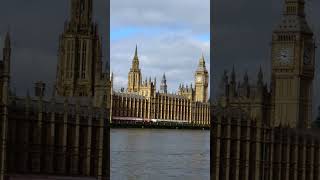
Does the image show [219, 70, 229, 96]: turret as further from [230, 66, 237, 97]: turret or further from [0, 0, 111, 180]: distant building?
[0, 0, 111, 180]: distant building

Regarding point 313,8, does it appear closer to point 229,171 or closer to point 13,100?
point 229,171

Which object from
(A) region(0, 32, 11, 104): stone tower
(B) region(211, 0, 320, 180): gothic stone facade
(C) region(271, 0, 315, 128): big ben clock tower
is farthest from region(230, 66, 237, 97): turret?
(A) region(0, 32, 11, 104): stone tower

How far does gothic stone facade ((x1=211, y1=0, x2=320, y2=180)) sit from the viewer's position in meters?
4.45

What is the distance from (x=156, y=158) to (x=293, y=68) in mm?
1215

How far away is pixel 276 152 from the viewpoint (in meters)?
4.64

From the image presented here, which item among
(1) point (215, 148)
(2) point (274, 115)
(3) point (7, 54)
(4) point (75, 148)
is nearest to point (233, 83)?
(2) point (274, 115)

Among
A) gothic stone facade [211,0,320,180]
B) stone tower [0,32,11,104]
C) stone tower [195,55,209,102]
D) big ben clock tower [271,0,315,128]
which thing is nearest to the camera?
stone tower [0,32,11,104]

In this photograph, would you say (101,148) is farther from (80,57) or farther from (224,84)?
(224,84)

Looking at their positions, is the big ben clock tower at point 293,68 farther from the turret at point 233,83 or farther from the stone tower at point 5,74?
the stone tower at point 5,74

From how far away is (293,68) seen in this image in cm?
466

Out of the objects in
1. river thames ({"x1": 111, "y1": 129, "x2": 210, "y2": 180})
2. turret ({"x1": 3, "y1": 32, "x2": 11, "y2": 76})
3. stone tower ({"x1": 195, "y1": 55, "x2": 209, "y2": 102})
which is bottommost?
river thames ({"x1": 111, "y1": 129, "x2": 210, "y2": 180})

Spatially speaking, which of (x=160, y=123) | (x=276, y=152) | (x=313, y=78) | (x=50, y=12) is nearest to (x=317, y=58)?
(x=313, y=78)

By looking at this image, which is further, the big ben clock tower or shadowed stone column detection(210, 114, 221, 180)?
the big ben clock tower

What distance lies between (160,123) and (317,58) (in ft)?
4.71
